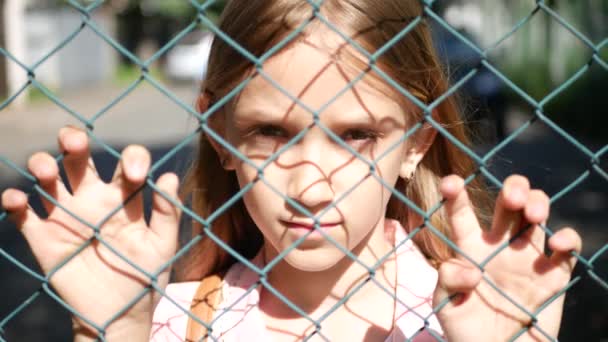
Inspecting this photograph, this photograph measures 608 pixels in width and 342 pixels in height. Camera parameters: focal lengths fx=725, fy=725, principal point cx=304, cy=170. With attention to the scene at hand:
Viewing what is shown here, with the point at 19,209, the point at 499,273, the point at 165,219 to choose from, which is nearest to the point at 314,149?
A: the point at 165,219

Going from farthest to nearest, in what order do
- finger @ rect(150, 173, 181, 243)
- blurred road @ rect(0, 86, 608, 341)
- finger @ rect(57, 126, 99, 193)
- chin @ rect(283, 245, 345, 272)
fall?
blurred road @ rect(0, 86, 608, 341), chin @ rect(283, 245, 345, 272), finger @ rect(150, 173, 181, 243), finger @ rect(57, 126, 99, 193)

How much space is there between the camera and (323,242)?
1460 millimetres

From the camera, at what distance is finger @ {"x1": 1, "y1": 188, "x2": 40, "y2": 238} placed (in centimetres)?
127

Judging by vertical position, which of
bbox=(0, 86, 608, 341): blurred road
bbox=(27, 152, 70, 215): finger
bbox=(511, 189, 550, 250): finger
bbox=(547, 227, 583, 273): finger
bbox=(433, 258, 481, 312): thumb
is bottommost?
bbox=(433, 258, 481, 312): thumb

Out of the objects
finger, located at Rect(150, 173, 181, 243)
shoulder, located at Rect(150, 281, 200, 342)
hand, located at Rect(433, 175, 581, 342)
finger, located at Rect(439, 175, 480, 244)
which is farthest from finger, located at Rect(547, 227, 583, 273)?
shoulder, located at Rect(150, 281, 200, 342)

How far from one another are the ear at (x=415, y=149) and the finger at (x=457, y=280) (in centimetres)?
37

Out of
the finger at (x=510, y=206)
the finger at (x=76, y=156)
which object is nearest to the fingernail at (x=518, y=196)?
the finger at (x=510, y=206)

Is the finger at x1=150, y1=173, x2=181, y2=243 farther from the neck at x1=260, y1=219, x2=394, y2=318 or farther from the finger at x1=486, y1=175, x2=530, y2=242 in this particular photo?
the finger at x1=486, y1=175, x2=530, y2=242

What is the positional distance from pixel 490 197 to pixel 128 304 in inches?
40.9

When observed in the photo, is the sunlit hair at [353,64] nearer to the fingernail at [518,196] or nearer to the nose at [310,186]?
the nose at [310,186]

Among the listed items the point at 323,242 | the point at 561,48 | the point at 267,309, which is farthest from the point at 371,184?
the point at 561,48

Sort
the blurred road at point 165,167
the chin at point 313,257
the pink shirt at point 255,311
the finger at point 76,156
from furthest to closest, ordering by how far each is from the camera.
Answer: the blurred road at point 165,167, the pink shirt at point 255,311, the chin at point 313,257, the finger at point 76,156

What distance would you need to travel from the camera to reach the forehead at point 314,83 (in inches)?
54.5

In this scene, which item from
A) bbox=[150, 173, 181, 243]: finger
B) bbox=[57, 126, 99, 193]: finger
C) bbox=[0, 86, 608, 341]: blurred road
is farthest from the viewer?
bbox=[0, 86, 608, 341]: blurred road
